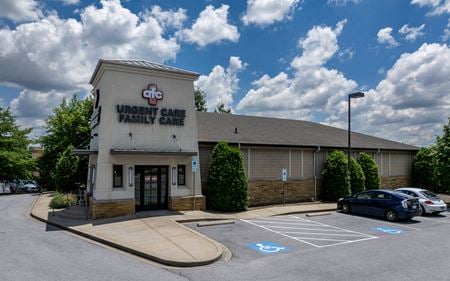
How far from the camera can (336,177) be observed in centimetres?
2223

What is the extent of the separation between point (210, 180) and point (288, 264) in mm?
9186

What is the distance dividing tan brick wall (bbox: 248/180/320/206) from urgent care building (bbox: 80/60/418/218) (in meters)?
0.06

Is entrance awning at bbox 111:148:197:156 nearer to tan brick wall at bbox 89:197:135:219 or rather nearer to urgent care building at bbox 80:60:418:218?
urgent care building at bbox 80:60:418:218

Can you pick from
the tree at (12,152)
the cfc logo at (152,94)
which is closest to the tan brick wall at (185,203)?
the cfc logo at (152,94)

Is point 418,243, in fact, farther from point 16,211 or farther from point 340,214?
point 16,211

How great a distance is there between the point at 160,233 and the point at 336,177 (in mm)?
13568

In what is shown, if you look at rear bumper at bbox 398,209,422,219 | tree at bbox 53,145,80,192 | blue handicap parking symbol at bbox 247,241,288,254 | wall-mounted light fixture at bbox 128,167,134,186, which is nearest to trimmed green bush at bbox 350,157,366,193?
rear bumper at bbox 398,209,422,219

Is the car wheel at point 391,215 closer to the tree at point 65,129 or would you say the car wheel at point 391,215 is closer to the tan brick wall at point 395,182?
the tan brick wall at point 395,182

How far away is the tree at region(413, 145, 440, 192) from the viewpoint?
28094 mm

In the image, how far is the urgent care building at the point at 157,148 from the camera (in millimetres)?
16016

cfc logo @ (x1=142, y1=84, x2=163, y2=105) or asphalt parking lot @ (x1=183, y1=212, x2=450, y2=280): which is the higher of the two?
cfc logo @ (x1=142, y1=84, x2=163, y2=105)

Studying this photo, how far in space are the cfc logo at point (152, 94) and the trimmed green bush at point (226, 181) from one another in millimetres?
4026

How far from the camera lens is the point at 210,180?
721 inches

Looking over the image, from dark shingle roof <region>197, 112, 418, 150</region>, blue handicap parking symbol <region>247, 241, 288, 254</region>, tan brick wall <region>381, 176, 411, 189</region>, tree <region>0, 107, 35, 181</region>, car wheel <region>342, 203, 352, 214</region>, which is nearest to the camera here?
blue handicap parking symbol <region>247, 241, 288, 254</region>
